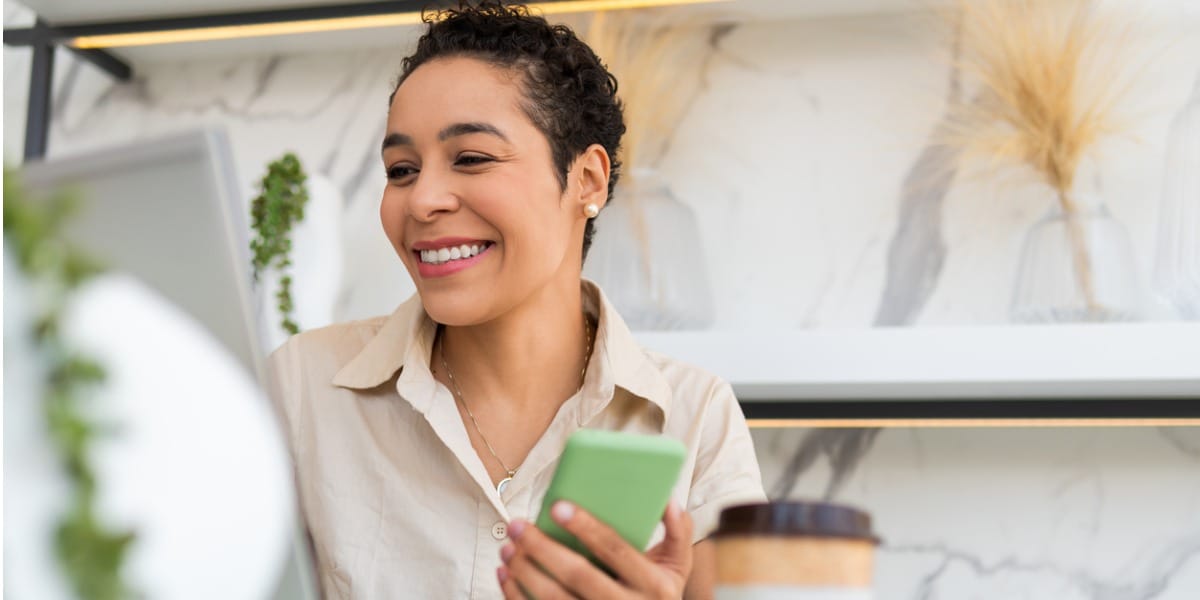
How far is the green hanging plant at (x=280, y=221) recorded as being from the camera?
1459mm

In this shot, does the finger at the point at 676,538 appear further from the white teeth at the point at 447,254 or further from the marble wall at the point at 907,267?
the marble wall at the point at 907,267

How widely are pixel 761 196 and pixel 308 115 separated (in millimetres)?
689

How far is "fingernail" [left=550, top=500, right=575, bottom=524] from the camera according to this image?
0.54m

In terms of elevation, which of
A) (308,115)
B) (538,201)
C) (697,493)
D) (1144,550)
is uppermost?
(308,115)

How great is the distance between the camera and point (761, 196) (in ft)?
5.23

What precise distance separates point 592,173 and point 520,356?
7.8 inches

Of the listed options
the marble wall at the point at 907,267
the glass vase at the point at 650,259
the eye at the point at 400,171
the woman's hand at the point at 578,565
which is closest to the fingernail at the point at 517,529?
the woman's hand at the point at 578,565

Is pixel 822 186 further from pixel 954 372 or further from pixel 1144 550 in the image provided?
pixel 1144 550

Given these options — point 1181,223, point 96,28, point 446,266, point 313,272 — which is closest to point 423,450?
point 446,266

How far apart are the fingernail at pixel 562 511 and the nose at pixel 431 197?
54 cm

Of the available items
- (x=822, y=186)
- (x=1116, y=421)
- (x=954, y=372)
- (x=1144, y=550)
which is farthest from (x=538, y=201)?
(x=1144, y=550)

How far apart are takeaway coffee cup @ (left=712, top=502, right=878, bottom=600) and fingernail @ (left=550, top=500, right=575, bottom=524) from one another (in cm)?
11

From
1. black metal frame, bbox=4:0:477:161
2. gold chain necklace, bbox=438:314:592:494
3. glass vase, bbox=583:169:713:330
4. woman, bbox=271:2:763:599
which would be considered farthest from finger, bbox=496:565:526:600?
black metal frame, bbox=4:0:477:161

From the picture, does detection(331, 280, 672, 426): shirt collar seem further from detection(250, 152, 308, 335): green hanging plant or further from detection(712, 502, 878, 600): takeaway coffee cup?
detection(712, 502, 878, 600): takeaway coffee cup
